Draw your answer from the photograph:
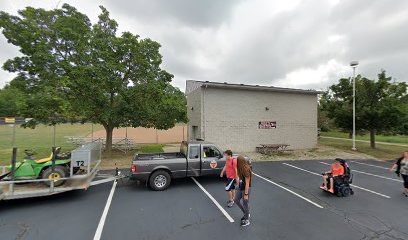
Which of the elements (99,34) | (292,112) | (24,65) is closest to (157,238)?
(99,34)

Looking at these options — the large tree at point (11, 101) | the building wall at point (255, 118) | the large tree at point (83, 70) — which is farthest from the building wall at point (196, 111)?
the large tree at point (11, 101)

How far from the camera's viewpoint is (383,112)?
14.9m

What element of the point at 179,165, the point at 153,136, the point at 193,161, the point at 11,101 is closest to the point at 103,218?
the point at 179,165

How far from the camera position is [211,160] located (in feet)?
24.3

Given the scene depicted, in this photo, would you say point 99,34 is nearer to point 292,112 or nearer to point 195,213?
point 195,213

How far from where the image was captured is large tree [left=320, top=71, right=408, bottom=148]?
48.9 feet

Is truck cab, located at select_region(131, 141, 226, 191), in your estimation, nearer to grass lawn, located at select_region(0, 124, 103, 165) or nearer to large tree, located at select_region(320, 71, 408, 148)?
grass lawn, located at select_region(0, 124, 103, 165)

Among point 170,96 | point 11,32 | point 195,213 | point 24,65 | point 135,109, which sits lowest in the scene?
point 195,213

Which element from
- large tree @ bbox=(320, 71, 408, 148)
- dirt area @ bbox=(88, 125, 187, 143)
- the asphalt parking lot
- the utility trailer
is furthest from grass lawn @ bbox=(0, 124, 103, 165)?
large tree @ bbox=(320, 71, 408, 148)

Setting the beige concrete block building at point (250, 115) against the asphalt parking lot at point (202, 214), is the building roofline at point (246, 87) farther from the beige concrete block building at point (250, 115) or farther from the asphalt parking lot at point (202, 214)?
the asphalt parking lot at point (202, 214)

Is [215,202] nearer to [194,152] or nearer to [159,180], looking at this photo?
[194,152]

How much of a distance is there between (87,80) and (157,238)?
30.1 feet

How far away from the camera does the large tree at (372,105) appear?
14891mm

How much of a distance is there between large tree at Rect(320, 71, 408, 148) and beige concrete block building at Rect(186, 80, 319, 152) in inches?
94.2
